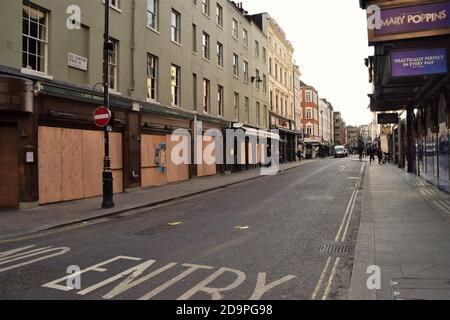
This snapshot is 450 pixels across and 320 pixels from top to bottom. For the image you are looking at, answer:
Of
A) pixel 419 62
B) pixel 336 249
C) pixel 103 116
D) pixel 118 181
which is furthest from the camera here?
pixel 118 181

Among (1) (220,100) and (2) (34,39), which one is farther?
(1) (220,100)

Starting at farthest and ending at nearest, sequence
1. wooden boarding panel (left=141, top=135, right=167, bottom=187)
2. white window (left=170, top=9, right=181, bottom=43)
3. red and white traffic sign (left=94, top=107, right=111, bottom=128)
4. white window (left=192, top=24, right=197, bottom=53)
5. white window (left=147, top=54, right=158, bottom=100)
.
A: white window (left=192, top=24, right=197, bottom=53) < white window (left=170, top=9, right=181, bottom=43) < white window (left=147, top=54, right=158, bottom=100) < wooden boarding panel (left=141, top=135, right=167, bottom=187) < red and white traffic sign (left=94, top=107, right=111, bottom=128)

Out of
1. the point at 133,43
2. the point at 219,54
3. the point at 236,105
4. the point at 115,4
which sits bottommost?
the point at 236,105

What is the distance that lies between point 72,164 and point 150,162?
5.65 meters

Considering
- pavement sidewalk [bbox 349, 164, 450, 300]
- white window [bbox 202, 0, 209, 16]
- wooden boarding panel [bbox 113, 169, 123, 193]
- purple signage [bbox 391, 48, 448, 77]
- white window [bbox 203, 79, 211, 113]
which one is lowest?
pavement sidewalk [bbox 349, 164, 450, 300]

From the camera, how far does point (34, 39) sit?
14.2 metres

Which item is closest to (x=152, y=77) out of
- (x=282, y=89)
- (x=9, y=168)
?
(x=9, y=168)

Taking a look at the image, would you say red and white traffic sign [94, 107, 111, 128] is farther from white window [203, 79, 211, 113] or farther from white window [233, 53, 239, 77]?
white window [233, 53, 239, 77]

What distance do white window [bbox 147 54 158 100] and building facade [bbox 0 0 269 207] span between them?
51 mm

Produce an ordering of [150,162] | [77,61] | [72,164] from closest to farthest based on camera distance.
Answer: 1. [72,164]
2. [77,61]
3. [150,162]

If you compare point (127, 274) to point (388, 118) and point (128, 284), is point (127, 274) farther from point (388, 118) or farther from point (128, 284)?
point (388, 118)

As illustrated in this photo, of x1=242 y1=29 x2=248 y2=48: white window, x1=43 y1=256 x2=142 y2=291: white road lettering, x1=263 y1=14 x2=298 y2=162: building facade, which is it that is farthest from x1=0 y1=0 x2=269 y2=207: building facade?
x1=263 y1=14 x2=298 y2=162: building facade

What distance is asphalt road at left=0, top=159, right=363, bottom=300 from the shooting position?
18.4 feet

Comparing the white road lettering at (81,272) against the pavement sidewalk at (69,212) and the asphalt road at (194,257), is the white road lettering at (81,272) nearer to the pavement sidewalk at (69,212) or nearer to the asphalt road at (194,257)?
the asphalt road at (194,257)
